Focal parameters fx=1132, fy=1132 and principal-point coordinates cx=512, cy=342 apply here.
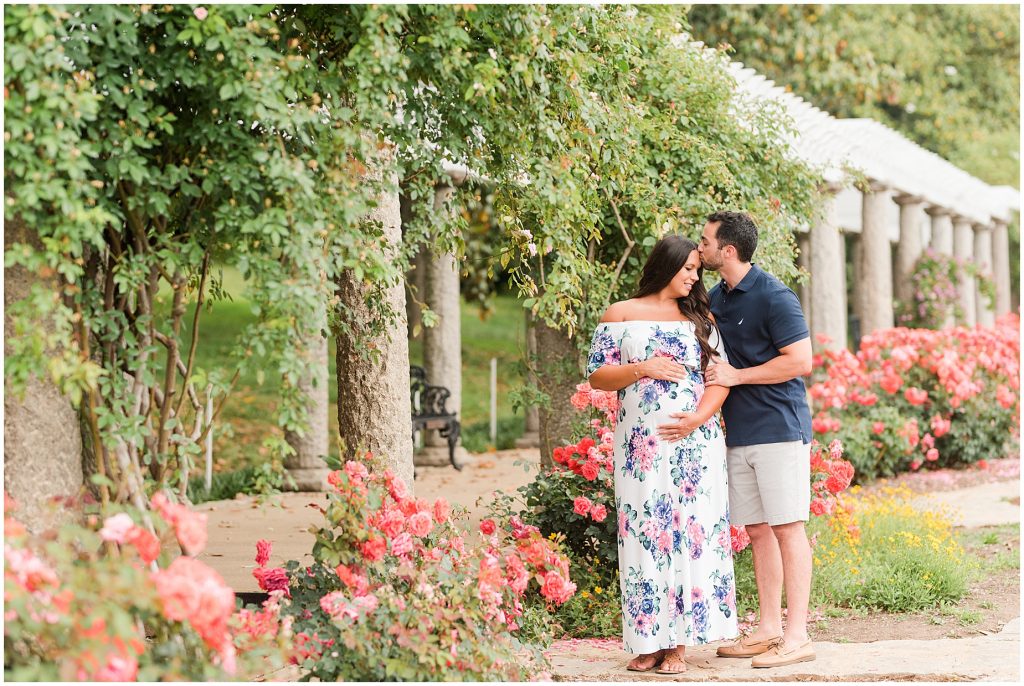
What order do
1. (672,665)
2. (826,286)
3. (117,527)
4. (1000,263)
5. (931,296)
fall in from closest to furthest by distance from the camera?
(117,527) → (672,665) → (826,286) → (931,296) → (1000,263)

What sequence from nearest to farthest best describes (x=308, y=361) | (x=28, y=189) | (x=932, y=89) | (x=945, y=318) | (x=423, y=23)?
(x=28, y=189), (x=308, y=361), (x=423, y=23), (x=945, y=318), (x=932, y=89)

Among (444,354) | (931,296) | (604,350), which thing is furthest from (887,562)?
(931,296)

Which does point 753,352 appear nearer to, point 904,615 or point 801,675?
point 801,675

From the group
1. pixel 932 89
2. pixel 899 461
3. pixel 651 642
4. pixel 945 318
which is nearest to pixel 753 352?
pixel 651 642

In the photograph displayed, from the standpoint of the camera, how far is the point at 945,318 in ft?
51.8

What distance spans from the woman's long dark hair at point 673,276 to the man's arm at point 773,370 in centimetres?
8

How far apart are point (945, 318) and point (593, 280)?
10728 millimetres

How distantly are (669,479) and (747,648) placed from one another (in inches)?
34.5

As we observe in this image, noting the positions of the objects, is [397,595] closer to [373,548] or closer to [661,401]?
[373,548]

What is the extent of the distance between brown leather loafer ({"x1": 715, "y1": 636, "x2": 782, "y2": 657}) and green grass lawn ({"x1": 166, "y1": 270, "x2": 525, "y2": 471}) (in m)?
2.51

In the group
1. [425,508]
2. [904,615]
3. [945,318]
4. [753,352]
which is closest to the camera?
[425,508]

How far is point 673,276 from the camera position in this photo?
4723 mm

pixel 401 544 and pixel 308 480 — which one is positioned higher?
pixel 401 544

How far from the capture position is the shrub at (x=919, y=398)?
10711mm
